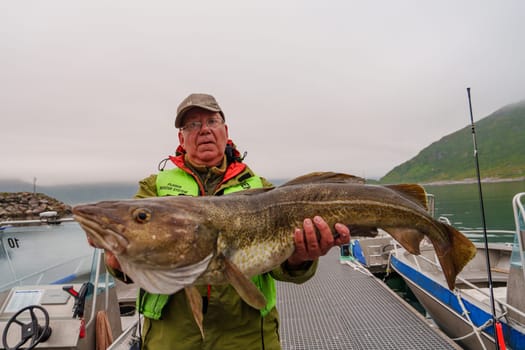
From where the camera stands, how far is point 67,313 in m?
5.16

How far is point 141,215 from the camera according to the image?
2396 mm

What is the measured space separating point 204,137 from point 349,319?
18.9 feet

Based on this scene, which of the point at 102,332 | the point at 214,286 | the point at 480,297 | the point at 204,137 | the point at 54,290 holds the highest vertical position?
the point at 204,137

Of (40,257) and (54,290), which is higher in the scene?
(40,257)

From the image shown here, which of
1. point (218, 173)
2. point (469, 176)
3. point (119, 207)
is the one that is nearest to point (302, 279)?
point (218, 173)

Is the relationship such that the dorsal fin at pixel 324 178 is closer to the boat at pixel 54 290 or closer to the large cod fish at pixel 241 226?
the large cod fish at pixel 241 226

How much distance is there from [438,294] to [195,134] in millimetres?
7769

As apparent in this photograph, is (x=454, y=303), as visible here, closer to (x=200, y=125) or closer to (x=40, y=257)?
(x=200, y=125)

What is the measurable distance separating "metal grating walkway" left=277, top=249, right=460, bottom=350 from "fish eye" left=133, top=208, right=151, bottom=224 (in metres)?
4.87

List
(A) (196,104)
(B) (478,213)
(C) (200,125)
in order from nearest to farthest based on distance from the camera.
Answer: (A) (196,104) → (C) (200,125) → (B) (478,213)

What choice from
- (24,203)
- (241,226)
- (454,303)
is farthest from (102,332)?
(24,203)

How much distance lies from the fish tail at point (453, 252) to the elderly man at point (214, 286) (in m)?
1.23

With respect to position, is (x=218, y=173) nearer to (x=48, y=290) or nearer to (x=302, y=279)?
(x=302, y=279)

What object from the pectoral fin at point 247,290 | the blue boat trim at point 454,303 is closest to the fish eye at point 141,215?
the pectoral fin at point 247,290
